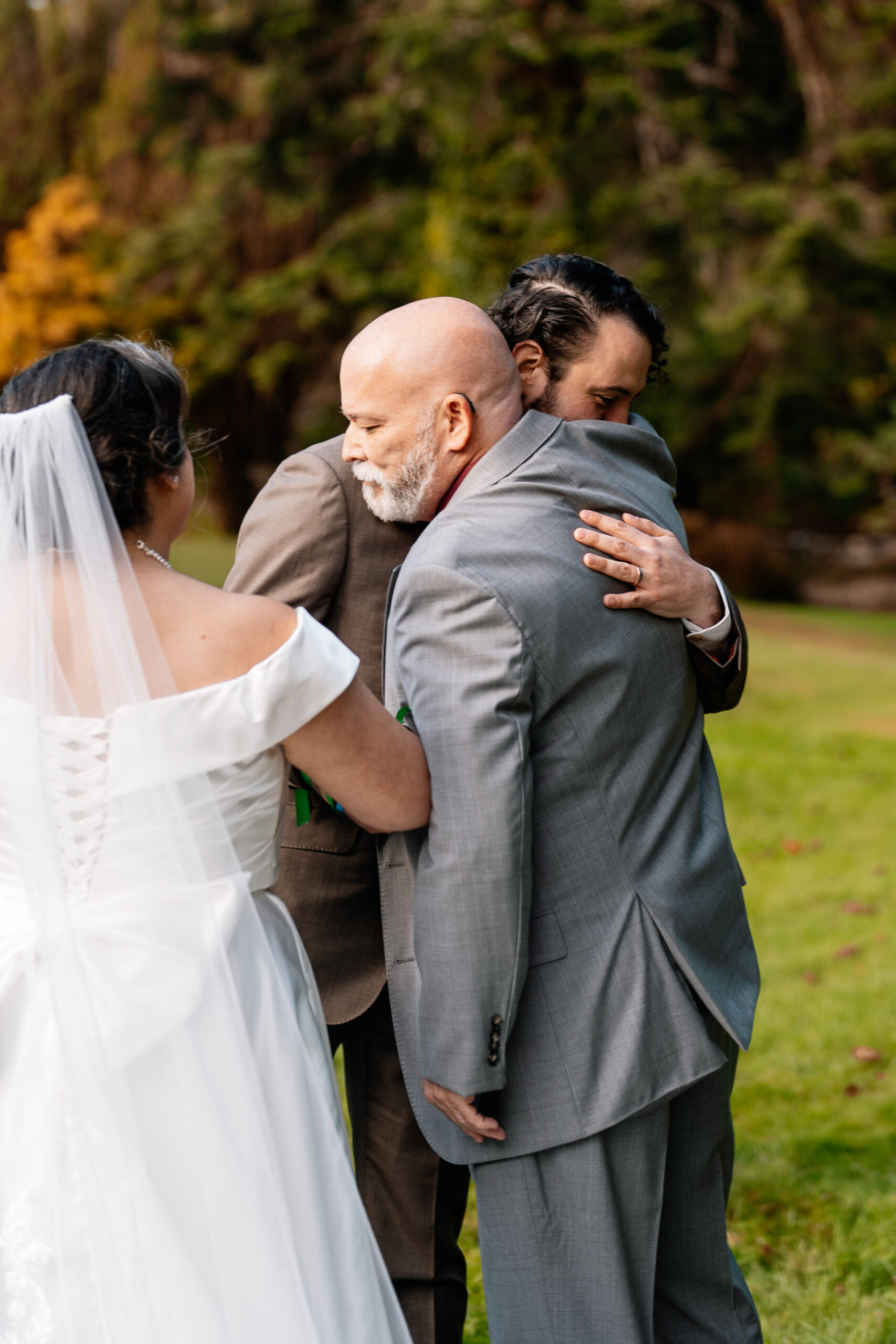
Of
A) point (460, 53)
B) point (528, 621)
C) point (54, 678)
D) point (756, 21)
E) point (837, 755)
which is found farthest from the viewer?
point (756, 21)

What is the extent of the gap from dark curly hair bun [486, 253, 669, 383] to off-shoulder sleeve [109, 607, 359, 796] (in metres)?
0.95

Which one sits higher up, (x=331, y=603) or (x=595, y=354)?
(x=595, y=354)

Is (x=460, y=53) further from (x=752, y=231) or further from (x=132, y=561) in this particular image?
(x=132, y=561)

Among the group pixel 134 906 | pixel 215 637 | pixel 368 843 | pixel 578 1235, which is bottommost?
pixel 578 1235

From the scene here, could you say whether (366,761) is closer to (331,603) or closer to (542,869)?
(542,869)

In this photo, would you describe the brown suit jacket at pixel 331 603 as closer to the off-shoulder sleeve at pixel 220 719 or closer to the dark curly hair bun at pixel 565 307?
the dark curly hair bun at pixel 565 307

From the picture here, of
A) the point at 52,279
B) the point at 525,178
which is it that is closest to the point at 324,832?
the point at 525,178

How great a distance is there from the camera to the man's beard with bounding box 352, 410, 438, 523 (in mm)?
2211

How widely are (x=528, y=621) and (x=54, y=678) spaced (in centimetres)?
74

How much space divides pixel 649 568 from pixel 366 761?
63 cm

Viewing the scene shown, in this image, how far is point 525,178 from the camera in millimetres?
16172

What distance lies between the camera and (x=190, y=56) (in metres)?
→ 18.3

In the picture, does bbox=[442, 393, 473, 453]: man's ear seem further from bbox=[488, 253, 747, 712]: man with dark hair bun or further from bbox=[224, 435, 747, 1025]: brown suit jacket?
bbox=[224, 435, 747, 1025]: brown suit jacket

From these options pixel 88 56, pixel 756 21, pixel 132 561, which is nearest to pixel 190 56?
pixel 88 56
